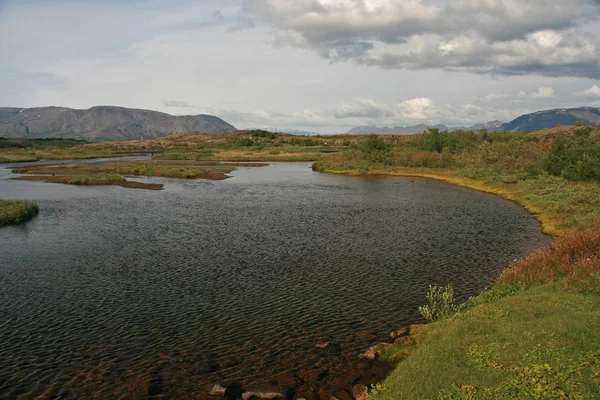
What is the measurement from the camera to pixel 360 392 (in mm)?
15914

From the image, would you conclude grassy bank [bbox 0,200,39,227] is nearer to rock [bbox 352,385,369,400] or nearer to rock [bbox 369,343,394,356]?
rock [bbox 369,343,394,356]

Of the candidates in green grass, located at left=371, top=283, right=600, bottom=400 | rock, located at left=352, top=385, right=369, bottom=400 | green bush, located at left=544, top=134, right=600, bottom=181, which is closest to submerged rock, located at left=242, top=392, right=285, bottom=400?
rock, located at left=352, top=385, right=369, bottom=400

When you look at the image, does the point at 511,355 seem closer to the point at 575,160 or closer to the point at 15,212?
the point at 15,212

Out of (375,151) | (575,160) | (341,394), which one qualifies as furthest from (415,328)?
(375,151)

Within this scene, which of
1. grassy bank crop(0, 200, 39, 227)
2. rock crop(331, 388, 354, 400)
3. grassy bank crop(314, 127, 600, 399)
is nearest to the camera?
grassy bank crop(314, 127, 600, 399)

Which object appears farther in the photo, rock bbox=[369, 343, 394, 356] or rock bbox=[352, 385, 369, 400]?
rock bbox=[369, 343, 394, 356]

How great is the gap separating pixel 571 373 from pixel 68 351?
20780 millimetres

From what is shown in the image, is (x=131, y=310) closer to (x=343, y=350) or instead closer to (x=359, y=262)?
(x=343, y=350)

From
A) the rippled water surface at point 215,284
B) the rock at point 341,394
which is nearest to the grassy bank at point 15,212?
the rippled water surface at point 215,284

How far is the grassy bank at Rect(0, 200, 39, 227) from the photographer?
159 feet

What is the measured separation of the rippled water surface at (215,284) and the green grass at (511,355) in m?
4.27

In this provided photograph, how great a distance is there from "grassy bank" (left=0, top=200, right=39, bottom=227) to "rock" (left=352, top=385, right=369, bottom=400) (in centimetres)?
4785

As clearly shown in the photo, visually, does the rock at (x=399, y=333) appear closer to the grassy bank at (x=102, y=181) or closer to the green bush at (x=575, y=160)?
the green bush at (x=575, y=160)

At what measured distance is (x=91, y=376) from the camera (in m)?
17.8
